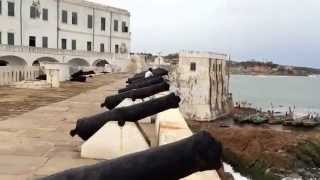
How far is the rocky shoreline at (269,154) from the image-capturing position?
25875mm

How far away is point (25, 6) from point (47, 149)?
142 feet

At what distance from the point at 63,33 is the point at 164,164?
51470mm

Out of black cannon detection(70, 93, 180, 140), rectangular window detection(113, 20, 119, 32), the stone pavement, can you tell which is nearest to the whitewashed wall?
the stone pavement

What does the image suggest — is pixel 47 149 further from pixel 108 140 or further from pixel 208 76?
pixel 208 76

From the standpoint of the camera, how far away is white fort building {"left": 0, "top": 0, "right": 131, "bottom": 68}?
46.2 meters

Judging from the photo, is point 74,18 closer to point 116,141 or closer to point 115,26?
point 115,26

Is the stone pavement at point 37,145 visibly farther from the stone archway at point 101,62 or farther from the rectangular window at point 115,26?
the rectangular window at point 115,26

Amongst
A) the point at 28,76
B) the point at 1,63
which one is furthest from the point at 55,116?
the point at 1,63

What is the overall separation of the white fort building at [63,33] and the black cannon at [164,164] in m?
41.7

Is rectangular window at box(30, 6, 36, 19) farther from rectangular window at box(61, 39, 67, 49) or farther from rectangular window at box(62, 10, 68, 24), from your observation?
rectangular window at box(61, 39, 67, 49)

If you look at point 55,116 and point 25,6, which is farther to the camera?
point 25,6

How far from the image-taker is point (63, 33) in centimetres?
5372

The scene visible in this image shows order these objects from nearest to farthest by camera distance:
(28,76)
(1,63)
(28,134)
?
(28,134) < (28,76) < (1,63)

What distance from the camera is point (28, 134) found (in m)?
9.32
